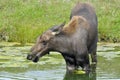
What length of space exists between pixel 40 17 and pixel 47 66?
611 centimetres

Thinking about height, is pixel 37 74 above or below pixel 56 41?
below

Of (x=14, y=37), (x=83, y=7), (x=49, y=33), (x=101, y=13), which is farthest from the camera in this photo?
(x=101, y=13)

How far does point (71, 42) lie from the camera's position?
467 inches

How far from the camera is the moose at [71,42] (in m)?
11.6

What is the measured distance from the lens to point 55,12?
19297mm

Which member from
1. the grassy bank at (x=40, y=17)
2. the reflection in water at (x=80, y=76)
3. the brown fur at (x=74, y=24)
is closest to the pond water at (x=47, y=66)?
the reflection in water at (x=80, y=76)

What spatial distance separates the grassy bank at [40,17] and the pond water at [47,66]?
125cm

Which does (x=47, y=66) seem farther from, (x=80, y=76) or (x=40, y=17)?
(x=40, y=17)

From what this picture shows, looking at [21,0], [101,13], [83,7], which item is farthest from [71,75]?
[21,0]

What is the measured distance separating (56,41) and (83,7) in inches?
84.3

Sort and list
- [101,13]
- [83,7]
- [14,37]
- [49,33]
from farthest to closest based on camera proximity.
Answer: [101,13]
[14,37]
[83,7]
[49,33]

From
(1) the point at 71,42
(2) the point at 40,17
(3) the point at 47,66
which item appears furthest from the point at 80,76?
(2) the point at 40,17

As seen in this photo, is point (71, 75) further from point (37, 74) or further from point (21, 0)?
point (21, 0)

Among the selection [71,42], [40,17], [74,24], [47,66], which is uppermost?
A: [74,24]
